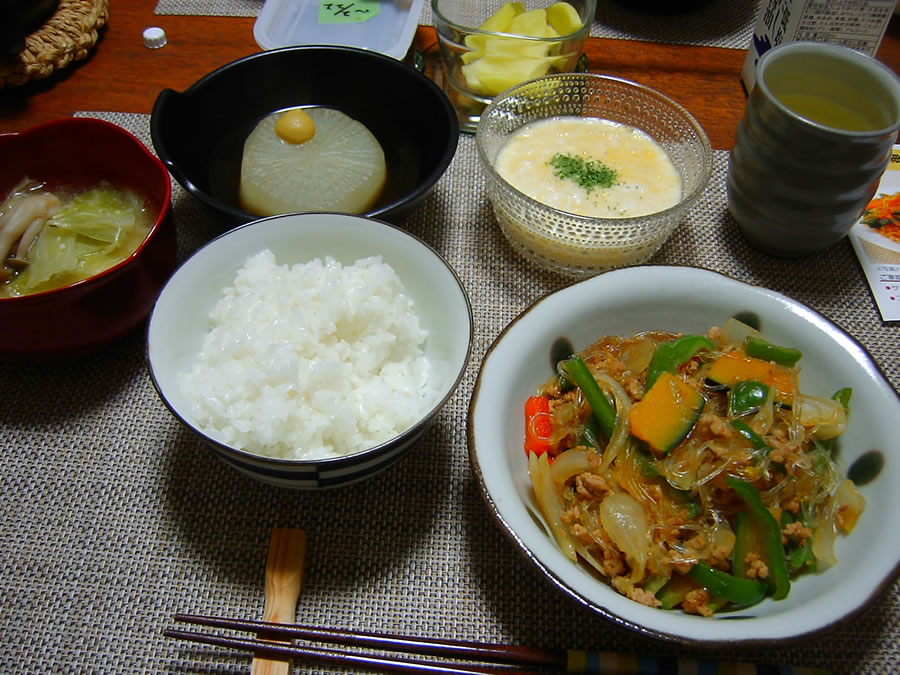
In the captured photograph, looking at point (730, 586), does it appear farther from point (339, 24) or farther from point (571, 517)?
Answer: point (339, 24)

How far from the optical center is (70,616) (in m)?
1.22

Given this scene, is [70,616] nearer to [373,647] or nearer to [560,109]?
[373,647]

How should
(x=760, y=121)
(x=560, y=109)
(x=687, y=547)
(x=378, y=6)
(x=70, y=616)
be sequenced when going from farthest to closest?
1. (x=378, y=6)
2. (x=560, y=109)
3. (x=760, y=121)
4. (x=70, y=616)
5. (x=687, y=547)

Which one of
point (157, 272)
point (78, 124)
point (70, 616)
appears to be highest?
point (78, 124)

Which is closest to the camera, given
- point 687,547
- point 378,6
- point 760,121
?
point 687,547

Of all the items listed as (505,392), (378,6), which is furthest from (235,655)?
(378,6)

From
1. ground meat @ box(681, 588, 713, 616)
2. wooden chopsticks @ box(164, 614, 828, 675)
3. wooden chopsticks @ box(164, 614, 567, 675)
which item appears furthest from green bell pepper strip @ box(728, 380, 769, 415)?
wooden chopsticks @ box(164, 614, 567, 675)

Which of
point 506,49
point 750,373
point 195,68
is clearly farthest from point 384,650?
point 195,68

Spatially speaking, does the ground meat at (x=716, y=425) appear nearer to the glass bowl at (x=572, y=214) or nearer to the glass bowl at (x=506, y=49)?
the glass bowl at (x=572, y=214)

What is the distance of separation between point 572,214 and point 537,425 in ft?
1.94

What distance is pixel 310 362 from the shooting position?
133 cm

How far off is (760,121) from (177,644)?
175cm

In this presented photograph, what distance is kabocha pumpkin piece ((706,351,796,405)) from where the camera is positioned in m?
1.26

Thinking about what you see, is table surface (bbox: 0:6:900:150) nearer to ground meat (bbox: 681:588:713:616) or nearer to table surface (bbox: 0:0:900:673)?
table surface (bbox: 0:0:900:673)
